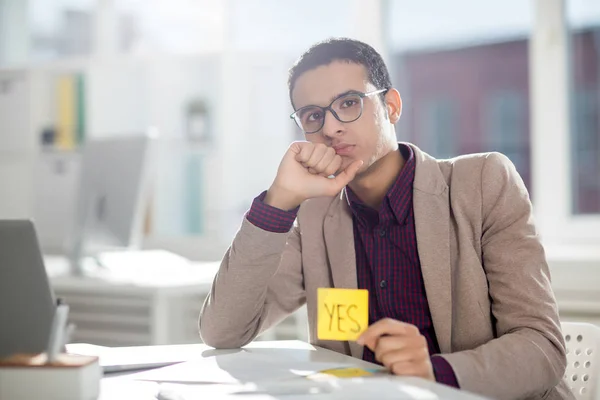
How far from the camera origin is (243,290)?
4.87 ft

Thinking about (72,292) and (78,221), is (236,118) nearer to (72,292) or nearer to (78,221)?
(78,221)

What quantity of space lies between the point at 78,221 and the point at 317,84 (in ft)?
6.02

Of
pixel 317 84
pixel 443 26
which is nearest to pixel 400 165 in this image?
pixel 317 84

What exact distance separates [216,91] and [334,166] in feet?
7.69

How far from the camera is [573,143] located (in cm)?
Answer: 280

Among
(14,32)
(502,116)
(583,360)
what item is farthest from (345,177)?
(502,116)

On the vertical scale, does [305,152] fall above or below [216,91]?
below

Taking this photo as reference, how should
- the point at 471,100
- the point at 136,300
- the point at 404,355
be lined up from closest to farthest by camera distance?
the point at 404,355 → the point at 136,300 → the point at 471,100

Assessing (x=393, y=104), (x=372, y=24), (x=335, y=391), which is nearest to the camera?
(x=335, y=391)

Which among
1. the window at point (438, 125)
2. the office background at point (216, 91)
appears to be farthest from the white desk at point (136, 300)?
the window at point (438, 125)

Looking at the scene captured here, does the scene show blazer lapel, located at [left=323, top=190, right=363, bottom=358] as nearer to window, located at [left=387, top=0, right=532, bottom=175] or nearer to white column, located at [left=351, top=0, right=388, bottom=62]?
white column, located at [left=351, top=0, right=388, bottom=62]

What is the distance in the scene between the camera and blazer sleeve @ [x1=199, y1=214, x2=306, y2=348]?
1.43 metres

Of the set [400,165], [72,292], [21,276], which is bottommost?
[72,292]

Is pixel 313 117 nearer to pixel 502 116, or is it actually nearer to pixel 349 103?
pixel 349 103
